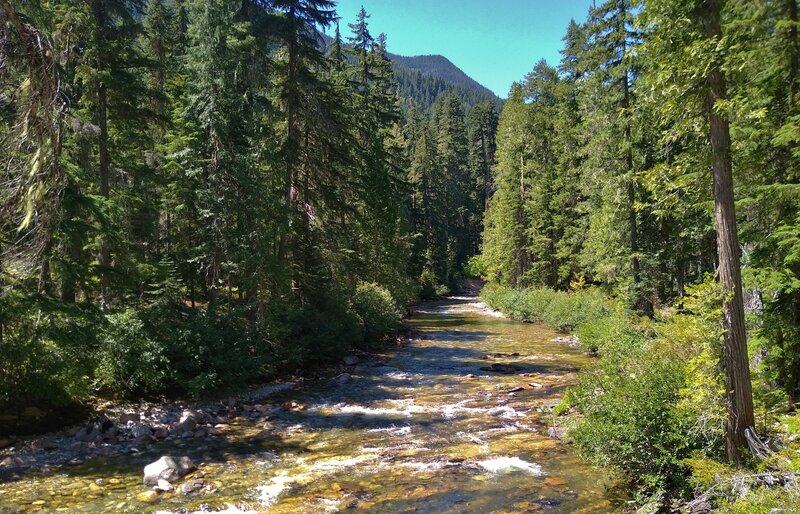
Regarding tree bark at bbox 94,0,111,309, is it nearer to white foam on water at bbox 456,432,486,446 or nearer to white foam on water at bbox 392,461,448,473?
white foam on water at bbox 392,461,448,473

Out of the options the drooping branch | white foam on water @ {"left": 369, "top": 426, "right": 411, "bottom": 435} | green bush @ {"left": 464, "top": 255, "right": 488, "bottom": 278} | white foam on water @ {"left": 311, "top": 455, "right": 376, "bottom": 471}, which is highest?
the drooping branch

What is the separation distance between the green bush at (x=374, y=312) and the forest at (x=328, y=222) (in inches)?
7.8

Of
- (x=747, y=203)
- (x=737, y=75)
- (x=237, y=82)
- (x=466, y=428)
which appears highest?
(x=237, y=82)

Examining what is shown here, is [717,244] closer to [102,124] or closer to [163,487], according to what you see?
[163,487]

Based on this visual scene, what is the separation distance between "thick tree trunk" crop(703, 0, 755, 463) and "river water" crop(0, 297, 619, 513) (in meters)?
2.32

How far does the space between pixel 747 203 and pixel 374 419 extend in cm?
969

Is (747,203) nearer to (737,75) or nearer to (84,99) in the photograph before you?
(737,75)

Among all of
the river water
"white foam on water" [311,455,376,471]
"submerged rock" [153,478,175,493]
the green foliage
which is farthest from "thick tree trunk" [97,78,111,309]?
the green foliage

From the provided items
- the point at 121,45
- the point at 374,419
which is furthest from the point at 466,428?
the point at 121,45

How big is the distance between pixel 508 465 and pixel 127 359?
9.66 m

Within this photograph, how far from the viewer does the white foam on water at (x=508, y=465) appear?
9602 mm

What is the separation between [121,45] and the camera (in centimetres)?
1620

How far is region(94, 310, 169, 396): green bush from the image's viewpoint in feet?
42.0

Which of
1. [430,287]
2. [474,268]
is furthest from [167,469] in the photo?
[474,268]
